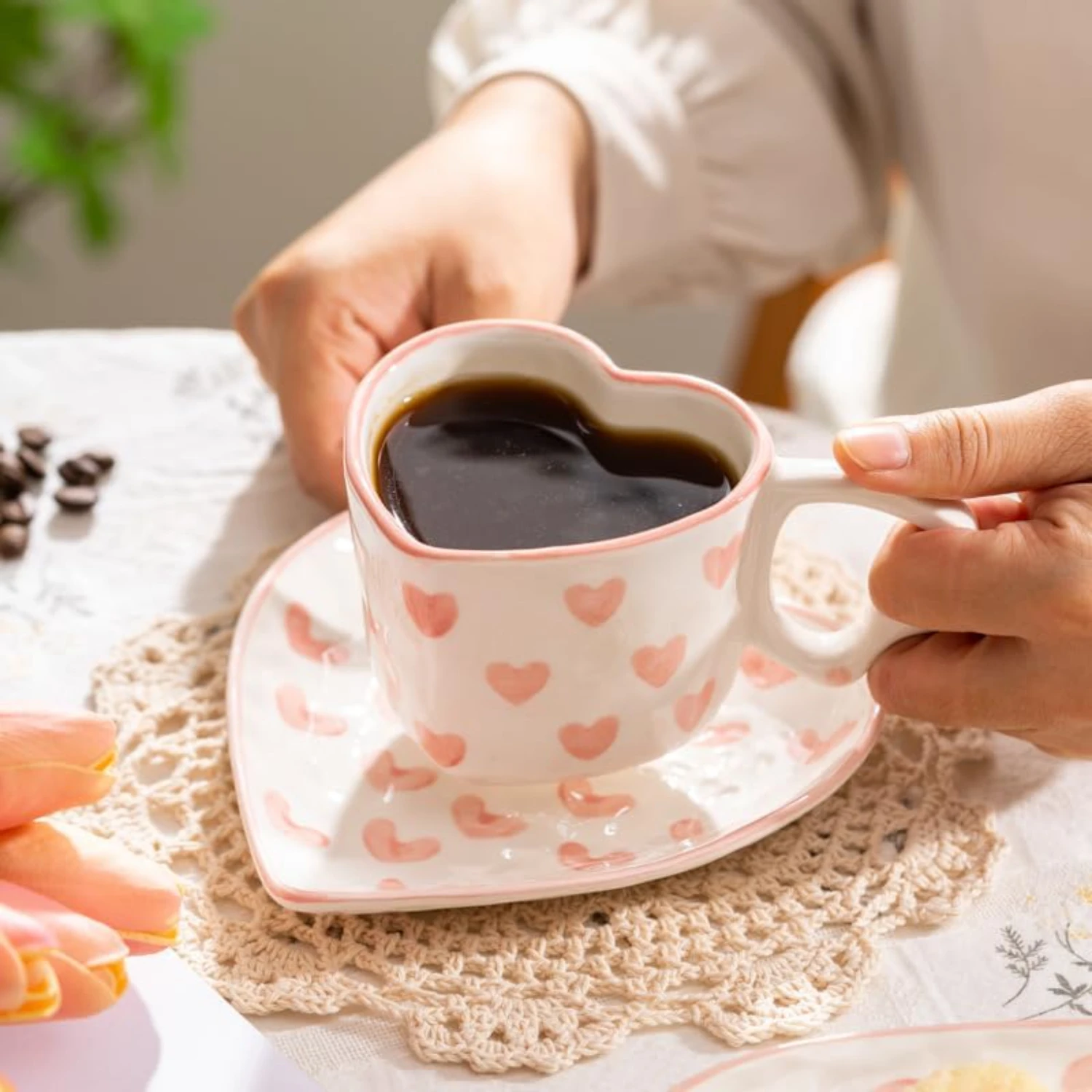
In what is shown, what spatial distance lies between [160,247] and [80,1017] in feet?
5.83

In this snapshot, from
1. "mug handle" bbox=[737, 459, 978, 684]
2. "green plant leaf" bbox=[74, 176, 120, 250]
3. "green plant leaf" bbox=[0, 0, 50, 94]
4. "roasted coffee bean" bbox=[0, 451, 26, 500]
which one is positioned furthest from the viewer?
"green plant leaf" bbox=[74, 176, 120, 250]

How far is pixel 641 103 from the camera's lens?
964 millimetres

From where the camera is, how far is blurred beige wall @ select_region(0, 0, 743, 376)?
1930 mm

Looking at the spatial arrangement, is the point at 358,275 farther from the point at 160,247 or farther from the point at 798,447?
the point at 160,247

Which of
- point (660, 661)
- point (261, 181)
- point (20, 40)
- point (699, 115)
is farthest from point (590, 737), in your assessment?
point (261, 181)

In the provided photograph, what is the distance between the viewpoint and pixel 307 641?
0.67m

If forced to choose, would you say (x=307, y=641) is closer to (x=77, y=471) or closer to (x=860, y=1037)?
(x=77, y=471)

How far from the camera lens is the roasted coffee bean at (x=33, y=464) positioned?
0.77 m

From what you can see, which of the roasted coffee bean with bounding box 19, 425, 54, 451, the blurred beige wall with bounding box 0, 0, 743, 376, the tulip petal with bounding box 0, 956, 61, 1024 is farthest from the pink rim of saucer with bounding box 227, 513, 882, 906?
the blurred beige wall with bounding box 0, 0, 743, 376

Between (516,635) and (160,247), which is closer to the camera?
(516,635)

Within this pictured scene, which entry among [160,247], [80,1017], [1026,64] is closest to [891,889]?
[80,1017]

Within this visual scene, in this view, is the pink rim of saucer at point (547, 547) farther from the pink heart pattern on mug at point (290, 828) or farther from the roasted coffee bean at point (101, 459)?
the roasted coffee bean at point (101, 459)

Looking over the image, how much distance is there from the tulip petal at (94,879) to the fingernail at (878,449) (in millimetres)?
281

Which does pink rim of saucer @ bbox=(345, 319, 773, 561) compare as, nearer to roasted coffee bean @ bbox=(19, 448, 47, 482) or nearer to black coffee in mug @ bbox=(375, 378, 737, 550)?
black coffee in mug @ bbox=(375, 378, 737, 550)
